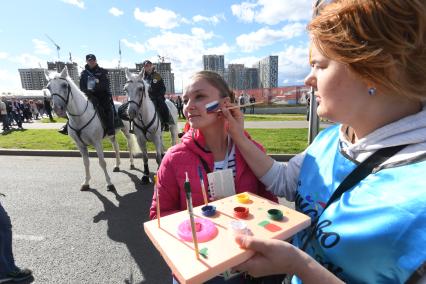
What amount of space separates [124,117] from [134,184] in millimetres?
1999

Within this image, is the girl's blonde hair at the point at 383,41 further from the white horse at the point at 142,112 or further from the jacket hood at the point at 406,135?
the white horse at the point at 142,112

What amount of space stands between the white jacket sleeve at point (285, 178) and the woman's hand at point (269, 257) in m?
0.66

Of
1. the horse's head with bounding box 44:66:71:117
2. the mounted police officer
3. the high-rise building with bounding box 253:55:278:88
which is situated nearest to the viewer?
the horse's head with bounding box 44:66:71:117

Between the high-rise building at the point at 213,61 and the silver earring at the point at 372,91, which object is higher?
the high-rise building at the point at 213,61

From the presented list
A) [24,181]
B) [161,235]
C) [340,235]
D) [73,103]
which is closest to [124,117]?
[73,103]

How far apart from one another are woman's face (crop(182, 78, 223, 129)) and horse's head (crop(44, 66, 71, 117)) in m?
4.57

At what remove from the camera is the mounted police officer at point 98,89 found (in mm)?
Answer: 6168

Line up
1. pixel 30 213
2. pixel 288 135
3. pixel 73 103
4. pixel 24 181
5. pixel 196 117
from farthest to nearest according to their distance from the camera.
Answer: pixel 288 135 → pixel 24 181 → pixel 73 103 → pixel 30 213 → pixel 196 117

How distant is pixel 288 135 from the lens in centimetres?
990

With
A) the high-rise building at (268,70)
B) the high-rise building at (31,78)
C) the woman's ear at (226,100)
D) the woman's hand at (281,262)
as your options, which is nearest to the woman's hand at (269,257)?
the woman's hand at (281,262)

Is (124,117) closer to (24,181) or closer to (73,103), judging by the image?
(73,103)

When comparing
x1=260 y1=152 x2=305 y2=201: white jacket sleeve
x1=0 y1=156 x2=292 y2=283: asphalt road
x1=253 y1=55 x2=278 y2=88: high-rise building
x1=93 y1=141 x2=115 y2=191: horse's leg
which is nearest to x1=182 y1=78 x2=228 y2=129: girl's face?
x1=260 y1=152 x2=305 y2=201: white jacket sleeve

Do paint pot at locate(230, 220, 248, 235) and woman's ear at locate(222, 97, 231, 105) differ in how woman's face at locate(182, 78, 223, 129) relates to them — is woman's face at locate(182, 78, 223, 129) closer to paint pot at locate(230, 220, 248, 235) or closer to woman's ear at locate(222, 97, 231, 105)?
woman's ear at locate(222, 97, 231, 105)

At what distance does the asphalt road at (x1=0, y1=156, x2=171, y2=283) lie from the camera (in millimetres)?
2994
